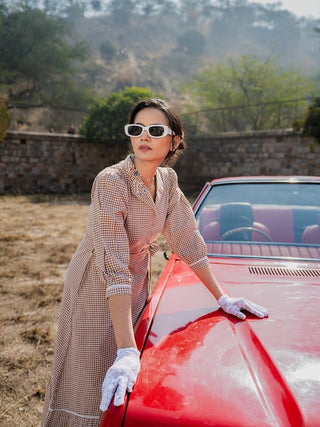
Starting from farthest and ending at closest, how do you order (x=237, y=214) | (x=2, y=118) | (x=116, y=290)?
(x=2, y=118) < (x=237, y=214) < (x=116, y=290)

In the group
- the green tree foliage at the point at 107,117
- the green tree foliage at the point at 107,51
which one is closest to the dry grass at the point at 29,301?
the green tree foliage at the point at 107,117

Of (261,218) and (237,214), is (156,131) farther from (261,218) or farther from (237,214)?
(261,218)

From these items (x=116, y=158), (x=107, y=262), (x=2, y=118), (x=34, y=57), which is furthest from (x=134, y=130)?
(x=34, y=57)

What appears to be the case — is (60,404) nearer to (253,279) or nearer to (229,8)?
(253,279)

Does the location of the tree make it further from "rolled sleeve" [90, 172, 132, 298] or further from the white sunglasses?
"rolled sleeve" [90, 172, 132, 298]

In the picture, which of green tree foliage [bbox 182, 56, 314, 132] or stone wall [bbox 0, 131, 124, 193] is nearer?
stone wall [bbox 0, 131, 124, 193]

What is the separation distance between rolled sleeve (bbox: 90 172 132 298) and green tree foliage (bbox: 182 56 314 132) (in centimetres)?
1702

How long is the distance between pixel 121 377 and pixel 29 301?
10.2 ft

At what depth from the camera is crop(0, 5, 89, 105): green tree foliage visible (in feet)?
85.4

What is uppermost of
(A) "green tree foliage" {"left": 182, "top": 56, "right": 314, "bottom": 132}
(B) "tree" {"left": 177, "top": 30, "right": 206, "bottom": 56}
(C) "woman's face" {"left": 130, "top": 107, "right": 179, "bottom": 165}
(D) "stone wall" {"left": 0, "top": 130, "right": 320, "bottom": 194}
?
(B) "tree" {"left": 177, "top": 30, "right": 206, "bottom": 56}

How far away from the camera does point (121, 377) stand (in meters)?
0.95

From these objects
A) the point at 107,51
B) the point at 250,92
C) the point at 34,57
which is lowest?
the point at 250,92

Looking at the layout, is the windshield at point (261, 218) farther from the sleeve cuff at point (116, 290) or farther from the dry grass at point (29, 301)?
the dry grass at point (29, 301)

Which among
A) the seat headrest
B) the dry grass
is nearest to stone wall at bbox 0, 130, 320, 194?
the dry grass
